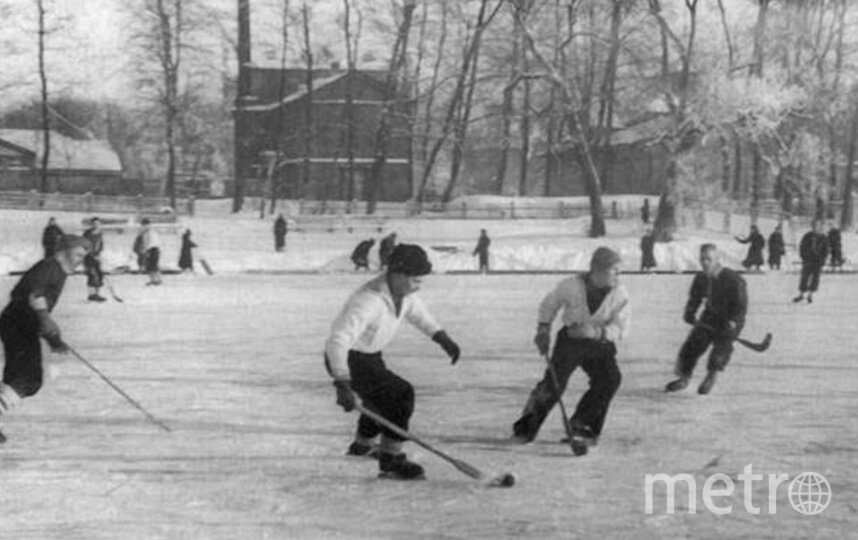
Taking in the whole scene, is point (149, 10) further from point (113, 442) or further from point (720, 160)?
point (113, 442)

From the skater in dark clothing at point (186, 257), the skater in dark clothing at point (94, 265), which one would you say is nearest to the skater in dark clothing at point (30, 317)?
the skater in dark clothing at point (94, 265)

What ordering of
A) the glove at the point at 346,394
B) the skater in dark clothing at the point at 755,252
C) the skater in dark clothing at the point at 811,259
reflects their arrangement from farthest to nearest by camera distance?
the skater in dark clothing at the point at 755,252, the skater in dark clothing at the point at 811,259, the glove at the point at 346,394

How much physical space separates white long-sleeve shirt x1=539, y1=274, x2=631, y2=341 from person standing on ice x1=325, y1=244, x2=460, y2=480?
103 centimetres

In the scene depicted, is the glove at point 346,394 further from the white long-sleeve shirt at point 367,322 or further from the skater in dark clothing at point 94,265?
the skater in dark clothing at point 94,265

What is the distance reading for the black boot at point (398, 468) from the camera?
21.6ft

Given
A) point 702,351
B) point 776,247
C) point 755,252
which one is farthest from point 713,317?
point 776,247

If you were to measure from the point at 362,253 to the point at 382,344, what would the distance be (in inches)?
887

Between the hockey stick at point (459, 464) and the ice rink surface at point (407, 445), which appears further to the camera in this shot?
the hockey stick at point (459, 464)

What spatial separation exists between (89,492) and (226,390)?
3912mm

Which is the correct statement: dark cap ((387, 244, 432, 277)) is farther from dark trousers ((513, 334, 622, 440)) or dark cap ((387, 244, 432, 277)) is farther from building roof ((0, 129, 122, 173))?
building roof ((0, 129, 122, 173))

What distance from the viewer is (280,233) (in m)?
31.9

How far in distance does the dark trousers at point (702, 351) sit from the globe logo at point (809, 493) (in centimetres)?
371

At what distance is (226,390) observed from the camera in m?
10.1

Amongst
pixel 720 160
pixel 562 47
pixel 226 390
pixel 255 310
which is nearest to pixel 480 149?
pixel 720 160
